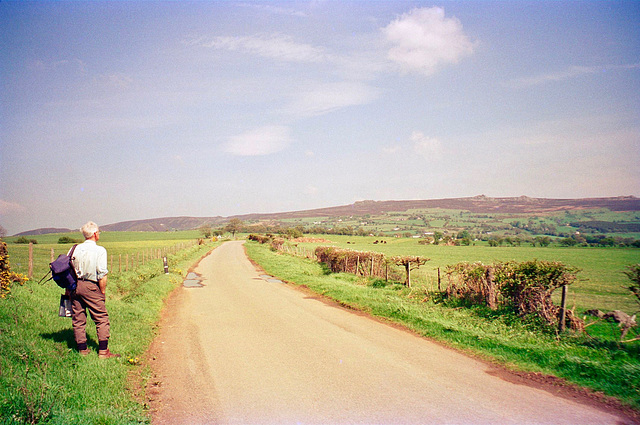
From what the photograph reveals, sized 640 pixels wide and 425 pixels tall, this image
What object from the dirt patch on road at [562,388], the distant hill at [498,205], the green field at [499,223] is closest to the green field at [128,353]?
the dirt patch on road at [562,388]

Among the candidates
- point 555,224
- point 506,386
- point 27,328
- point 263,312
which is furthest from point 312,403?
point 555,224

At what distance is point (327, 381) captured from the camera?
215 inches

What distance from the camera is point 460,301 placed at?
11.5 meters

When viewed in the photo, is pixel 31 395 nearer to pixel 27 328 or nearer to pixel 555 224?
pixel 27 328

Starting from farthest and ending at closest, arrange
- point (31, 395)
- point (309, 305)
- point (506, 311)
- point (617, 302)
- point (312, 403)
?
point (617, 302), point (309, 305), point (506, 311), point (312, 403), point (31, 395)

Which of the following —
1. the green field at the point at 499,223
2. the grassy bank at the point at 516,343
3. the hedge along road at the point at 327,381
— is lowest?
the green field at the point at 499,223

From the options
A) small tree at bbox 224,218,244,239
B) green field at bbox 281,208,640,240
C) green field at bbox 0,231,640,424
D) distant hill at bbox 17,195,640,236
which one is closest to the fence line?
green field at bbox 0,231,640,424

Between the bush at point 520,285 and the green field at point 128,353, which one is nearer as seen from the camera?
the green field at point 128,353

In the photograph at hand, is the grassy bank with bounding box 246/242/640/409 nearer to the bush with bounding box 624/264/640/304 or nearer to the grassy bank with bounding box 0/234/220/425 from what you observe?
the bush with bounding box 624/264/640/304

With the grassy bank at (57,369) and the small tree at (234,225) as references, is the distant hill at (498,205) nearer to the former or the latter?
the small tree at (234,225)

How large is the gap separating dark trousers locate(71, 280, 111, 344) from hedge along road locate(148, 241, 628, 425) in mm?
1272

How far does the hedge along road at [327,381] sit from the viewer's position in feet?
14.4

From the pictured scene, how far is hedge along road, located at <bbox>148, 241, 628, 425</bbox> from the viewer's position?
14.4 ft

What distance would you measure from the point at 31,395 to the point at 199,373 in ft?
7.71
